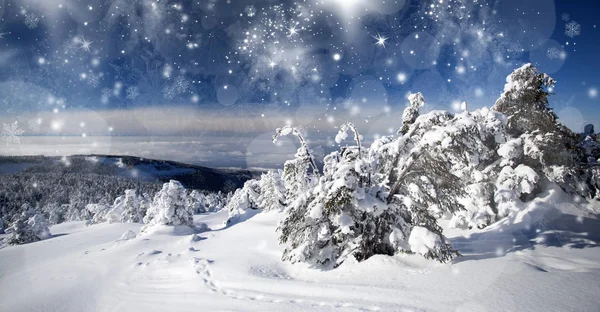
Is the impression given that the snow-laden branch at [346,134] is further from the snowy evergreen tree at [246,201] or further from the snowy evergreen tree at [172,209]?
the snowy evergreen tree at [246,201]

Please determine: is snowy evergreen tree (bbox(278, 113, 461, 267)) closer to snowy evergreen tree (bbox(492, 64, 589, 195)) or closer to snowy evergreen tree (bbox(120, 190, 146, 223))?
snowy evergreen tree (bbox(492, 64, 589, 195))

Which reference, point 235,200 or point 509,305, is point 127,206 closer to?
point 235,200

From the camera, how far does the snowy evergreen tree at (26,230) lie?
123 feet

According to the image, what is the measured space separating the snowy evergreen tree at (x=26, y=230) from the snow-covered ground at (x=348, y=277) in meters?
28.8

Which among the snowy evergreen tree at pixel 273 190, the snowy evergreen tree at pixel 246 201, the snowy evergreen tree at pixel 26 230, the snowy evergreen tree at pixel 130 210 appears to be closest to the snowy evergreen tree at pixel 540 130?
the snowy evergreen tree at pixel 273 190

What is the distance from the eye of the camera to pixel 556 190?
1455 centimetres

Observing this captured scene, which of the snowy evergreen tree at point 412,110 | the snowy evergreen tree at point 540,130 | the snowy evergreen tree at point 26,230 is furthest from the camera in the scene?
the snowy evergreen tree at point 26,230

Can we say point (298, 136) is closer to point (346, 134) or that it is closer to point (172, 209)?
point (346, 134)

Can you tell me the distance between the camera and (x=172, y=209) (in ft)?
90.7

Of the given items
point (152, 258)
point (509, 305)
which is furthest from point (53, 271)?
point (509, 305)

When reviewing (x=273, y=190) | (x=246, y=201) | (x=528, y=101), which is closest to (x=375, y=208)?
(x=528, y=101)

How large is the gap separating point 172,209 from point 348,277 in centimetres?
2379

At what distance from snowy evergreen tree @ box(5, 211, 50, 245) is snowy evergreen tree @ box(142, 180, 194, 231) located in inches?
902

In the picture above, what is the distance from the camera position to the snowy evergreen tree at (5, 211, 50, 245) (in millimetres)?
37375
